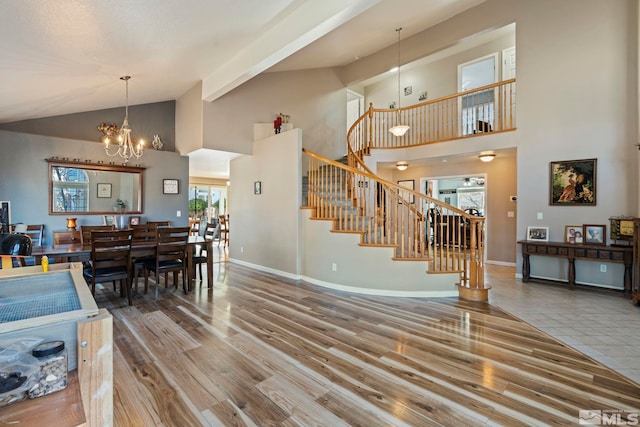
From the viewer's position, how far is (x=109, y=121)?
5.79 metres

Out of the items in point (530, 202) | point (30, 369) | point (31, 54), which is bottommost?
point (30, 369)

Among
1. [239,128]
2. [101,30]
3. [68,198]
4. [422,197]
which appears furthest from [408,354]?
[68,198]

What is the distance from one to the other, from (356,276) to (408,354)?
1978 mm

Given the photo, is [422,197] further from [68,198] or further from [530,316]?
[68,198]

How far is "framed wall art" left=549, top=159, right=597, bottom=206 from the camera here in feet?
15.3

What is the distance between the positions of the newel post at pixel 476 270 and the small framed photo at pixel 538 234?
6.23 feet

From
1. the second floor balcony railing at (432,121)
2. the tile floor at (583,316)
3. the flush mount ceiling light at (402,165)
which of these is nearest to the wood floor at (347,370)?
the tile floor at (583,316)

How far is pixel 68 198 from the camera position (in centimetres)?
520

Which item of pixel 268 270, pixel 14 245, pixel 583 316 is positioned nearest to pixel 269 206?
pixel 268 270

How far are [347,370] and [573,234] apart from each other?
187 inches

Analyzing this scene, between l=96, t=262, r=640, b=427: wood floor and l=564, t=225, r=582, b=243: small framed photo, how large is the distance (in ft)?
8.13

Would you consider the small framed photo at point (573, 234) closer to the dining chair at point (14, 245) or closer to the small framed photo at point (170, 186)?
the dining chair at point (14, 245)

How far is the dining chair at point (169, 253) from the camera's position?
3.95m

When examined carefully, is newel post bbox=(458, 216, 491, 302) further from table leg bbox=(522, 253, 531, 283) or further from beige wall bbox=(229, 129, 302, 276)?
beige wall bbox=(229, 129, 302, 276)
